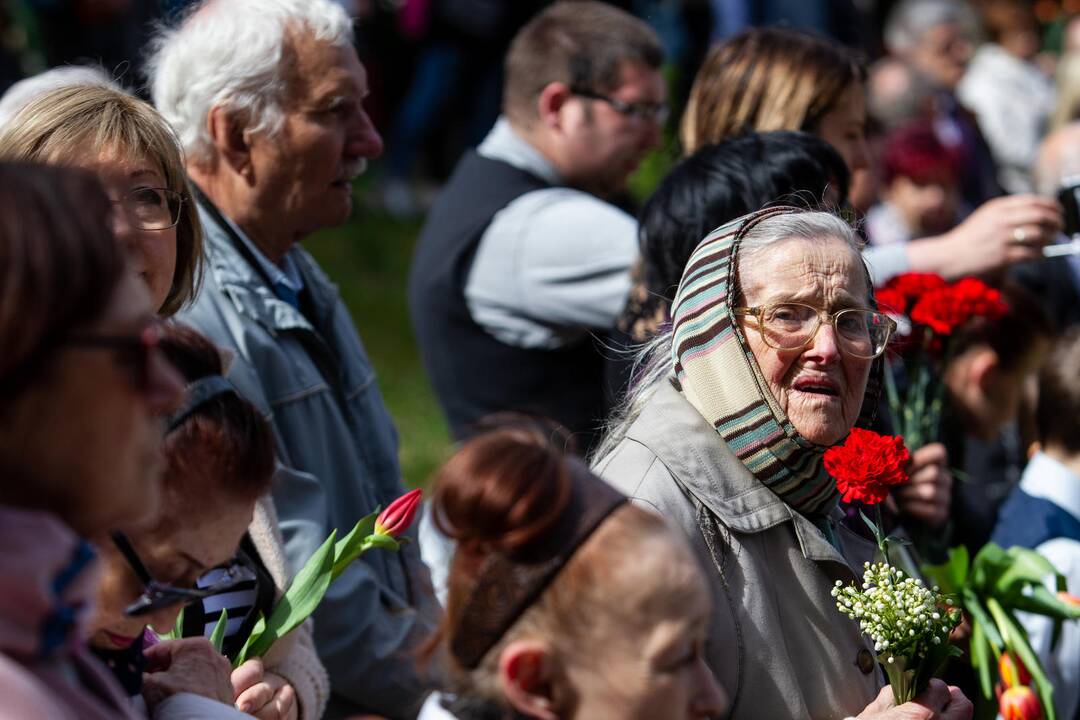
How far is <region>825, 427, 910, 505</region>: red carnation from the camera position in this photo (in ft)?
7.32

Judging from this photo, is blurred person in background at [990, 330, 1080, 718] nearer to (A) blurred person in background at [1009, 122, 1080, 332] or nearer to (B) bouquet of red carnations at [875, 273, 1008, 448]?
(B) bouquet of red carnations at [875, 273, 1008, 448]

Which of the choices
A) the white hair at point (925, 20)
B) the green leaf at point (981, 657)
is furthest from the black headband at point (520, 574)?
the white hair at point (925, 20)

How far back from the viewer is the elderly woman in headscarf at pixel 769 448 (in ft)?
7.54

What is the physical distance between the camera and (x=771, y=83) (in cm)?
376

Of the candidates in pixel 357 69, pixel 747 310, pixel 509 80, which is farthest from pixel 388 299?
pixel 747 310

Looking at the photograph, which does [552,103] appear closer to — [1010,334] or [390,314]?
[1010,334]

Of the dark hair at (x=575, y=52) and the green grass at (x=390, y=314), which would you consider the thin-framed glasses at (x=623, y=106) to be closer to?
the dark hair at (x=575, y=52)

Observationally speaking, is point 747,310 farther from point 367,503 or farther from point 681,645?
point 367,503

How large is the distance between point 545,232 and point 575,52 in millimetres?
736

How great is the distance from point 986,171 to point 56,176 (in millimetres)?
5984

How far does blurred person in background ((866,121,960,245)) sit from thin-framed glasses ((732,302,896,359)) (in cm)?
335

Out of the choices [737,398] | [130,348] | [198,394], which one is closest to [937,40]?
[737,398]

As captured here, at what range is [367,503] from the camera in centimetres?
308

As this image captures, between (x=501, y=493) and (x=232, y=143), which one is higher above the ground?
(x=501, y=493)
